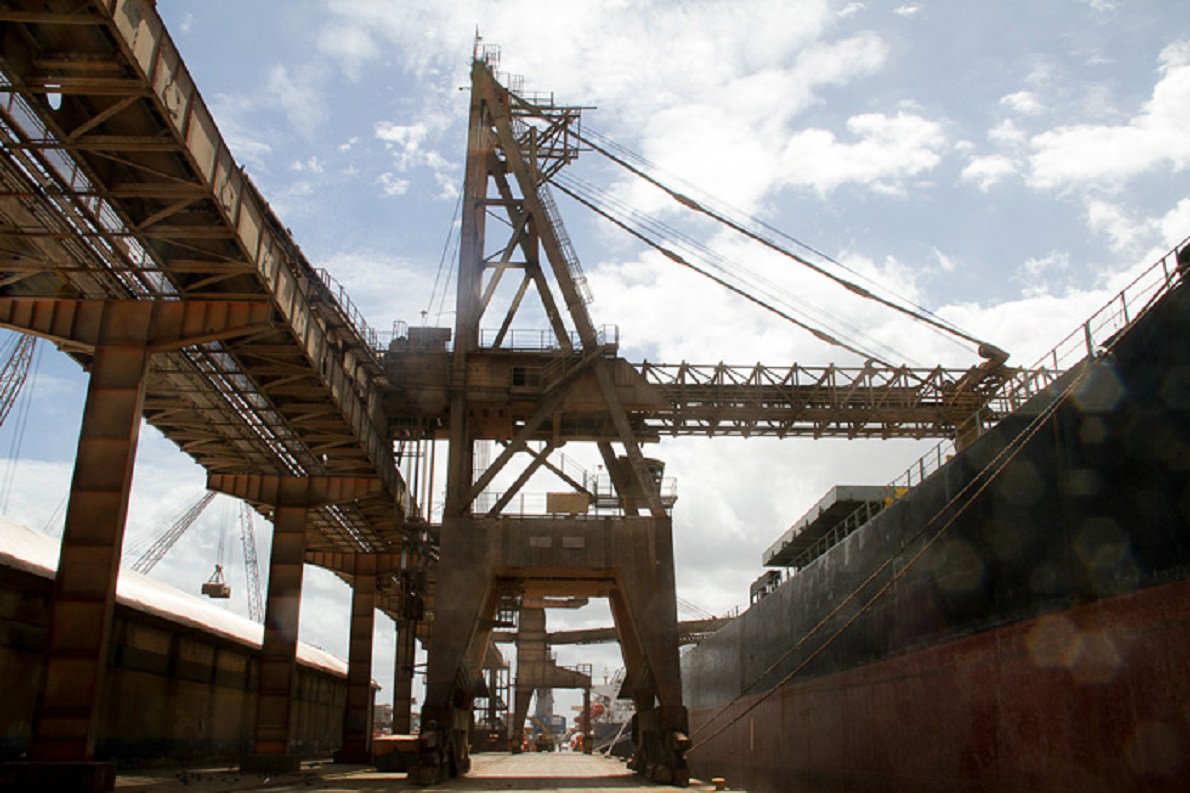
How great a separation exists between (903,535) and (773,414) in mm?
11864

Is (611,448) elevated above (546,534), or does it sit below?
above

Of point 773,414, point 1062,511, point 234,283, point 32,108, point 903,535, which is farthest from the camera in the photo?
point 773,414

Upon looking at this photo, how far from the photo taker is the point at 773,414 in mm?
32875

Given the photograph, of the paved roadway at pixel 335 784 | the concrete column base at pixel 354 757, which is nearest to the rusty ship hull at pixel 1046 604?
the paved roadway at pixel 335 784

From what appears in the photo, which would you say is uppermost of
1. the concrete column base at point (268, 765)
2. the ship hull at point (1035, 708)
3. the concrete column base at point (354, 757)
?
the ship hull at point (1035, 708)

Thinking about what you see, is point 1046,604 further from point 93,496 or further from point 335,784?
point 335,784

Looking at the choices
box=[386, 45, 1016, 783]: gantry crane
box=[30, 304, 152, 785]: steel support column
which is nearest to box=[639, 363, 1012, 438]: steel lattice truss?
box=[386, 45, 1016, 783]: gantry crane

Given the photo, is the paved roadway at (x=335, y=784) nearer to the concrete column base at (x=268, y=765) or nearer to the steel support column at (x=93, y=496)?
the concrete column base at (x=268, y=765)

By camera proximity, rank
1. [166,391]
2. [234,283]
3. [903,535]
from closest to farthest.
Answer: [903,535] < [234,283] < [166,391]

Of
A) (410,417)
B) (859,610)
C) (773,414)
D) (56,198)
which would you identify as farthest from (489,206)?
(859,610)

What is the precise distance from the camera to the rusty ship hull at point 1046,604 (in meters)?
12.6

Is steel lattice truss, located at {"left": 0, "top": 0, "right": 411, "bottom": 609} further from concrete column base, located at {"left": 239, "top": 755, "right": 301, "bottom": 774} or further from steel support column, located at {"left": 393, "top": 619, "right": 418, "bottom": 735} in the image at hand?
concrete column base, located at {"left": 239, "top": 755, "right": 301, "bottom": 774}

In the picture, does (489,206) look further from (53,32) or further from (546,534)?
(53,32)

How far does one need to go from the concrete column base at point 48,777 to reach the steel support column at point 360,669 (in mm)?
26040
